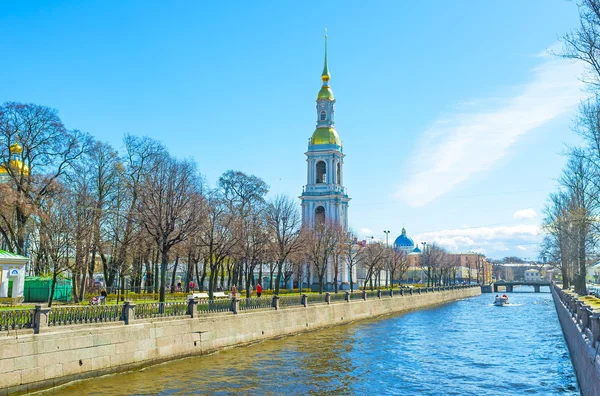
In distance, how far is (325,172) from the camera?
8400cm

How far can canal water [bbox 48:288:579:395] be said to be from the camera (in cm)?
2108

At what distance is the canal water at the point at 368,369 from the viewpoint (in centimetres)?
2108

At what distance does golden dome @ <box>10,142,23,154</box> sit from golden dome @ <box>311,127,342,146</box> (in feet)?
159

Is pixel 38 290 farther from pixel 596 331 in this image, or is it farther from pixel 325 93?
pixel 325 93

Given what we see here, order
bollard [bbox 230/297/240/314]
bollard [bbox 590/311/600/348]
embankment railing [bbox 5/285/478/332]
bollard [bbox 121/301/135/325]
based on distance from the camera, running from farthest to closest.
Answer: bollard [bbox 230/297/240/314] → bollard [bbox 121/301/135/325] → embankment railing [bbox 5/285/478/332] → bollard [bbox 590/311/600/348]

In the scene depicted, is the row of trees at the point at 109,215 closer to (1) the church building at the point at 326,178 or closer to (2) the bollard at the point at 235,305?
(2) the bollard at the point at 235,305

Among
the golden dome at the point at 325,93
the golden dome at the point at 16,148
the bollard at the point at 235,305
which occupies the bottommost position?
the bollard at the point at 235,305

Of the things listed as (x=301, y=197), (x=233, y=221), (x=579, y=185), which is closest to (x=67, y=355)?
(x=233, y=221)

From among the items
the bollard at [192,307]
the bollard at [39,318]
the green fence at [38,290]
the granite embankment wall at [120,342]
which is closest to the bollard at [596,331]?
the granite embankment wall at [120,342]

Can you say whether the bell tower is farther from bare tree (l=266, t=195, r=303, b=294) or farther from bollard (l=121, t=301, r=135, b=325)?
bollard (l=121, t=301, r=135, b=325)

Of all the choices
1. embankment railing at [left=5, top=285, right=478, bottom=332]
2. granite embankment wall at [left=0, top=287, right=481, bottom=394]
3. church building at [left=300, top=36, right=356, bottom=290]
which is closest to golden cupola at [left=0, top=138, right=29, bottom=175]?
embankment railing at [left=5, top=285, right=478, bottom=332]

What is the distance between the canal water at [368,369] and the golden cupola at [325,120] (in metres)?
47.0

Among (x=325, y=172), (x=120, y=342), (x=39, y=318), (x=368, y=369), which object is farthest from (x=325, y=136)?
(x=39, y=318)

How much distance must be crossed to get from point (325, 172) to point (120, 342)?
206 ft
